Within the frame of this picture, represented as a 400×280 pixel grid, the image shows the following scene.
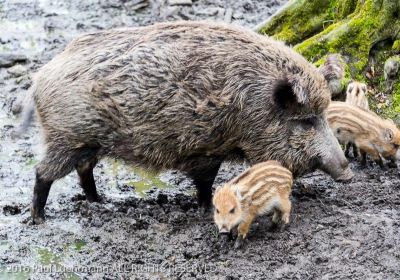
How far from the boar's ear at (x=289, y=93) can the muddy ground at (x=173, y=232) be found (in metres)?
0.99

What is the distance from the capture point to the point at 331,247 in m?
6.27

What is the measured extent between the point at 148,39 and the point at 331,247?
2.41 meters

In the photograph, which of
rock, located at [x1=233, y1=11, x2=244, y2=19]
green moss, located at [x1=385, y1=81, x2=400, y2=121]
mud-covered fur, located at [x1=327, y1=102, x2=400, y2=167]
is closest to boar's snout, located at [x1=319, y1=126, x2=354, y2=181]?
mud-covered fur, located at [x1=327, y1=102, x2=400, y2=167]

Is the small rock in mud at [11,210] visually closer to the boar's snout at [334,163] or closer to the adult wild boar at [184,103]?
the adult wild boar at [184,103]

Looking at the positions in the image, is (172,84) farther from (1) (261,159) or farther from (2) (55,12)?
(2) (55,12)

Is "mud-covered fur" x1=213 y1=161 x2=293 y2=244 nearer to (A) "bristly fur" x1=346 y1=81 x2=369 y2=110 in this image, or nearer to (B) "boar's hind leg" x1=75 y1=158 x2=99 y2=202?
(B) "boar's hind leg" x1=75 y1=158 x2=99 y2=202

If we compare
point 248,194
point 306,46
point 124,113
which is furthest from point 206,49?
point 306,46

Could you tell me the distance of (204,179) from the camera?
713cm

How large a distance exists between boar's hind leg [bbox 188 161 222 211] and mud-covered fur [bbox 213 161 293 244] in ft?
2.06

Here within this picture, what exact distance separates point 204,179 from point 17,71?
178 inches

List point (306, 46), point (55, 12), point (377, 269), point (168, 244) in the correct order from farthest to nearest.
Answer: point (55, 12) < point (306, 46) < point (168, 244) < point (377, 269)

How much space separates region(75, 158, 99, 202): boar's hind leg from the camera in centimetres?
727

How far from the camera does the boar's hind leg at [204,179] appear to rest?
7039 mm

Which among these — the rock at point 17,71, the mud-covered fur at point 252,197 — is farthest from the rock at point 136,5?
the mud-covered fur at point 252,197
